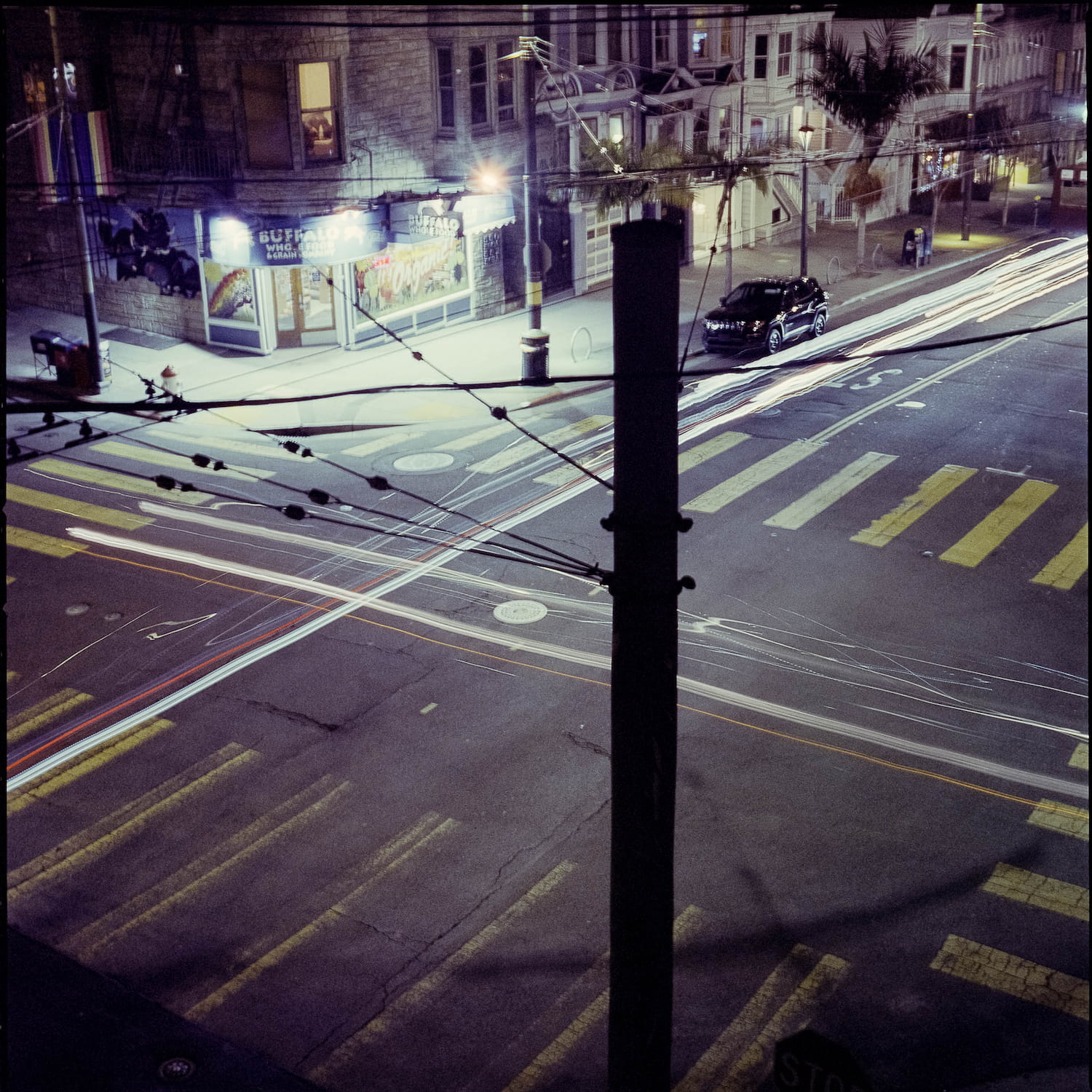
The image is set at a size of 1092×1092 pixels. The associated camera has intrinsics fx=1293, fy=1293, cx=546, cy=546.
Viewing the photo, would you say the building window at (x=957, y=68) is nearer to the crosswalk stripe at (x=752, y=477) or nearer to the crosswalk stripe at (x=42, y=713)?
the crosswalk stripe at (x=752, y=477)

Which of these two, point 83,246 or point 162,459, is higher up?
point 83,246

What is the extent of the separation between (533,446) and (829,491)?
5.25 metres

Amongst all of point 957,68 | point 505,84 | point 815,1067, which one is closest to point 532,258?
point 505,84

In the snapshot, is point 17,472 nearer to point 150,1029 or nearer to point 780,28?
point 150,1029

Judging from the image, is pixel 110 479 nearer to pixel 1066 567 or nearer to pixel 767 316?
pixel 767 316

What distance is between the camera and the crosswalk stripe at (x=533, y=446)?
21.0 m

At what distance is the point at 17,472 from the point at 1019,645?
52.6 feet

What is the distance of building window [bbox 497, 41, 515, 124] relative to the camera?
101 feet

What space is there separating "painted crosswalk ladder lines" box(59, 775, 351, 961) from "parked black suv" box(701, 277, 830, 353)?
56.8 feet

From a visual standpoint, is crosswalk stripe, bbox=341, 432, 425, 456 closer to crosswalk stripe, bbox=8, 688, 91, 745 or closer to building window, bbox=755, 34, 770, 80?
crosswalk stripe, bbox=8, 688, 91, 745

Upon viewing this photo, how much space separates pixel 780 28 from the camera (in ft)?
130

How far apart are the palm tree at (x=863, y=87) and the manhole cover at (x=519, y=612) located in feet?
77.7

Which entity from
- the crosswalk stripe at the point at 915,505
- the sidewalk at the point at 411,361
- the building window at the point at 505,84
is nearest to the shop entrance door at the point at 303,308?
the sidewalk at the point at 411,361

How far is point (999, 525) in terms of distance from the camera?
60.0ft
